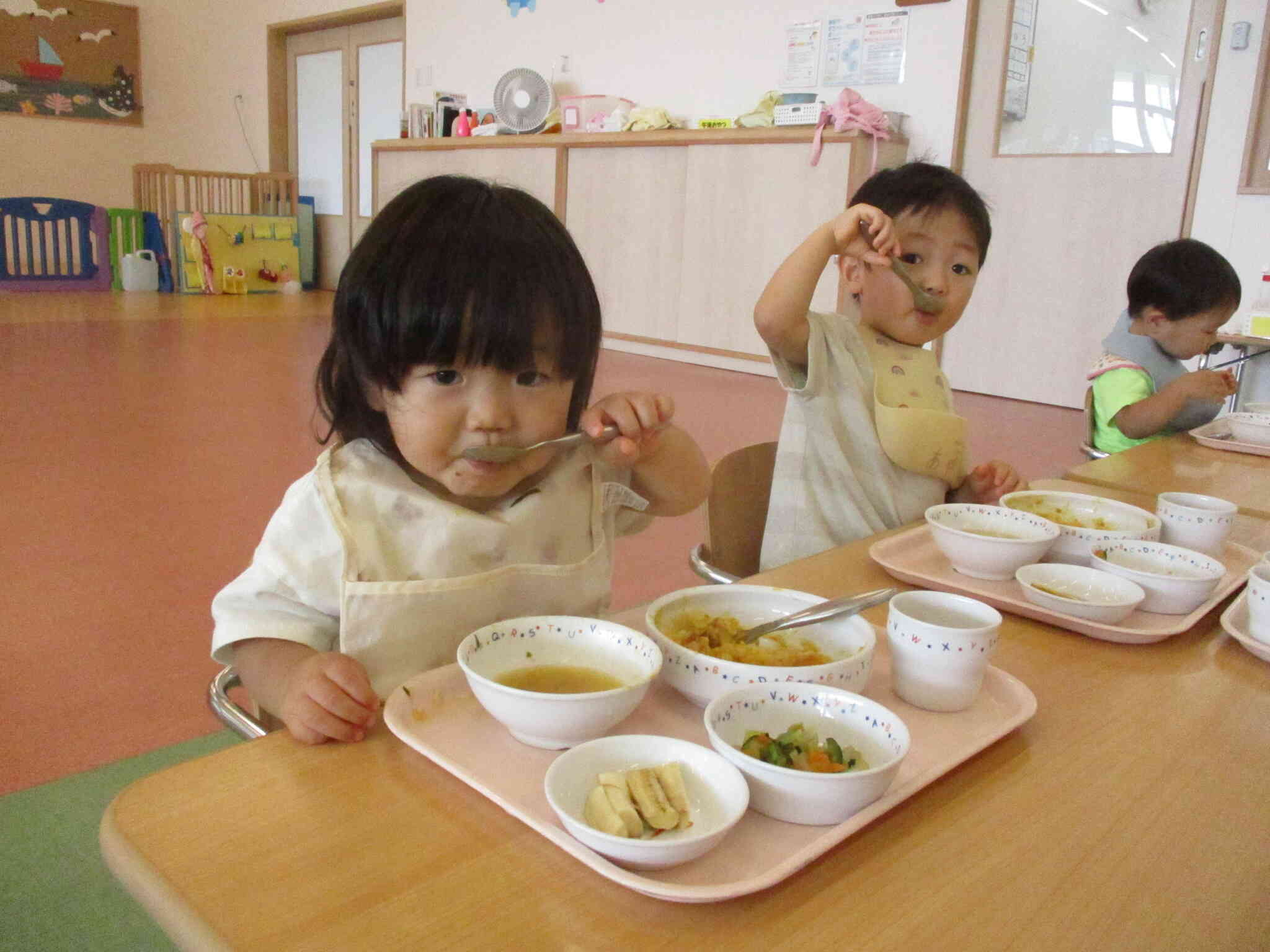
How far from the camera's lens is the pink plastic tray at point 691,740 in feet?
1.47

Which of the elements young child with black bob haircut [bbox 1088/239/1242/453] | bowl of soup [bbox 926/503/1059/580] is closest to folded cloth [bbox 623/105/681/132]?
A: young child with black bob haircut [bbox 1088/239/1242/453]

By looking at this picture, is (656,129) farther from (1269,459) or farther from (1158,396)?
(1269,459)

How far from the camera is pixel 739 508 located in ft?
4.46

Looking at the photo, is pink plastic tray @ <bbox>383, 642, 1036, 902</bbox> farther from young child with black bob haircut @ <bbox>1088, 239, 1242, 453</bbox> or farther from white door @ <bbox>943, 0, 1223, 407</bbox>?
white door @ <bbox>943, 0, 1223, 407</bbox>

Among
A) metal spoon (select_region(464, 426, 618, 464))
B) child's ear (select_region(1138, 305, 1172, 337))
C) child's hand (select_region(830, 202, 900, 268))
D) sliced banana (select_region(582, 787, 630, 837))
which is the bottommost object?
sliced banana (select_region(582, 787, 630, 837))

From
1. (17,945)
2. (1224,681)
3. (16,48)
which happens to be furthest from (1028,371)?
(16,48)

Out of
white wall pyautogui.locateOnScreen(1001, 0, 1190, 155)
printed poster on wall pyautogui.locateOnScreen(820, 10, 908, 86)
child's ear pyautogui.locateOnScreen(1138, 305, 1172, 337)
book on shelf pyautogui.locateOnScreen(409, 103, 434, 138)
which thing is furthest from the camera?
book on shelf pyautogui.locateOnScreen(409, 103, 434, 138)

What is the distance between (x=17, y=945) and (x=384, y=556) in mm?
713

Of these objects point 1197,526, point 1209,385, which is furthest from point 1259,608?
point 1209,385

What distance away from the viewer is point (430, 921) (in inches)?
16.3

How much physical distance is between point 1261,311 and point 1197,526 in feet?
9.45

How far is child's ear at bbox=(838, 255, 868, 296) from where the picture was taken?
4.17 feet

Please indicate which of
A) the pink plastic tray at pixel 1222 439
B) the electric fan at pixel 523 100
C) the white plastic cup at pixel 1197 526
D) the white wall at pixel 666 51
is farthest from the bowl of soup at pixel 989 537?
the electric fan at pixel 523 100

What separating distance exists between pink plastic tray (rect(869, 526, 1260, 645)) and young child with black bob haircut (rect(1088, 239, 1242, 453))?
1.16 meters
